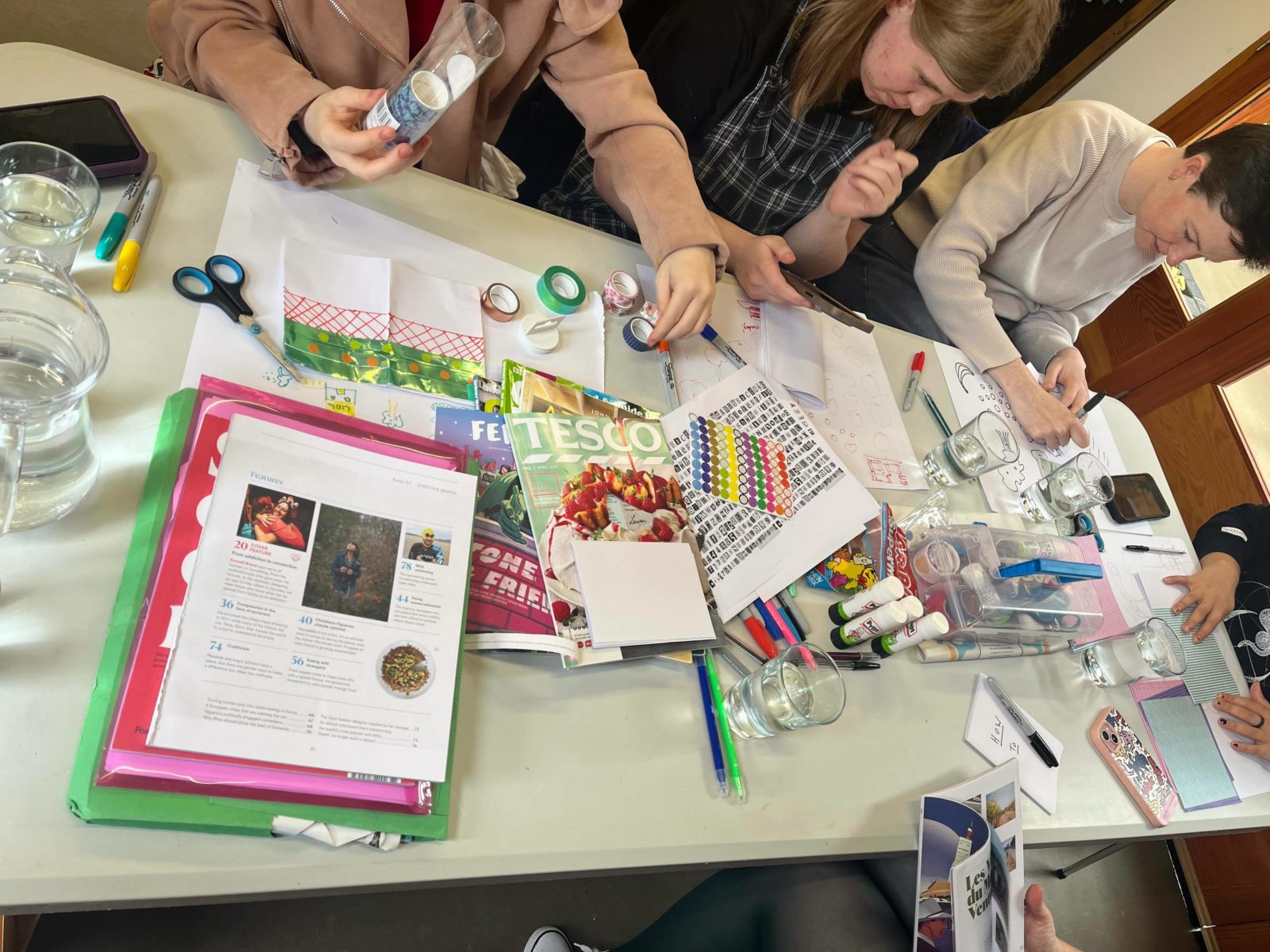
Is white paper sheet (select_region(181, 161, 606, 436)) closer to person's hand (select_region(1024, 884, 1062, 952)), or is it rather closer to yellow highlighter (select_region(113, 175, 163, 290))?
yellow highlighter (select_region(113, 175, 163, 290))

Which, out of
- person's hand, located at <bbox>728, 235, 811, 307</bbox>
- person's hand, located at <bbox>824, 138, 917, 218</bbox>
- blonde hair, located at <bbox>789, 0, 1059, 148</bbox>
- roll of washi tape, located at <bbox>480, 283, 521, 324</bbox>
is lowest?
roll of washi tape, located at <bbox>480, 283, 521, 324</bbox>

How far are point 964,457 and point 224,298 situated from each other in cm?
99

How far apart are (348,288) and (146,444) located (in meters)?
0.26

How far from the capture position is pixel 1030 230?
62.4 inches

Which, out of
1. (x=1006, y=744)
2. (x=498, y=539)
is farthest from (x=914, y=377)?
(x=498, y=539)

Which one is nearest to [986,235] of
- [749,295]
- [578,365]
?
[749,295]

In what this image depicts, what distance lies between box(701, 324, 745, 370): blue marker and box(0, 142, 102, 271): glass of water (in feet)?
2.30

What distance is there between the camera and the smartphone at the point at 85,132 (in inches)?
29.1

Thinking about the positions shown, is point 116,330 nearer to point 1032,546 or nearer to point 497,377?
point 497,377

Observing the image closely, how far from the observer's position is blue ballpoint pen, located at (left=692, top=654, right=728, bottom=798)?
2.37 ft

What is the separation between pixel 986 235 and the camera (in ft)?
4.84

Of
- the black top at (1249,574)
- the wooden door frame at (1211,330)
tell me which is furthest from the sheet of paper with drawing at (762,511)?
the wooden door frame at (1211,330)

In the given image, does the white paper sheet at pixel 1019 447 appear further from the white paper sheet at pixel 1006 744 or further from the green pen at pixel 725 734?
the green pen at pixel 725 734

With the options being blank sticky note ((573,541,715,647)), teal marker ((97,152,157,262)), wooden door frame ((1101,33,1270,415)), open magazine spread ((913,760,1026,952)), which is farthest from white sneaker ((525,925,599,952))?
wooden door frame ((1101,33,1270,415))
